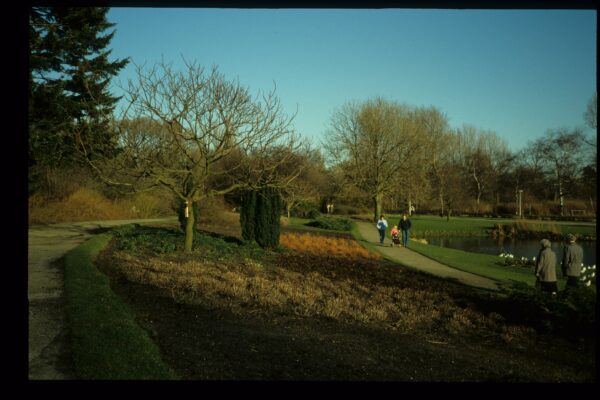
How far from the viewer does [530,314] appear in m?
7.37

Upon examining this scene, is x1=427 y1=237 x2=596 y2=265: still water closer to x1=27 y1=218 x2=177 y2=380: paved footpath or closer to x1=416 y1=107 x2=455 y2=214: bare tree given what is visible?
x1=416 y1=107 x2=455 y2=214: bare tree

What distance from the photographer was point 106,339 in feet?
17.8

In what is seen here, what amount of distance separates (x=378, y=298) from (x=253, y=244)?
8.14 metres

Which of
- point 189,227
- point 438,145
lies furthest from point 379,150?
point 189,227

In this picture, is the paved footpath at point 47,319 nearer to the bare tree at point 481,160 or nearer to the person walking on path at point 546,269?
the person walking on path at point 546,269

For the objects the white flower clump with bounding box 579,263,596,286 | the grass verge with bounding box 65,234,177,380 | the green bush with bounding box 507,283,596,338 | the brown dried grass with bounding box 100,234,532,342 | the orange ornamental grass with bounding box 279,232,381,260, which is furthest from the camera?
the orange ornamental grass with bounding box 279,232,381,260

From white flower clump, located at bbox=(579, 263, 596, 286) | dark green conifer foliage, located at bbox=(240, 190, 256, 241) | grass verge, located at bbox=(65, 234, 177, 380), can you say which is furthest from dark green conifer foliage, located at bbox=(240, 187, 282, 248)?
white flower clump, located at bbox=(579, 263, 596, 286)

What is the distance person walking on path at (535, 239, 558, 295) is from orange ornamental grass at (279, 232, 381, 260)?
7871 mm

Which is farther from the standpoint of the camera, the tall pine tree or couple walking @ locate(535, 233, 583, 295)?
the tall pine tree

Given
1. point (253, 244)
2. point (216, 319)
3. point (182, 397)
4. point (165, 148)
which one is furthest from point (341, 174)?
point (182, 397)

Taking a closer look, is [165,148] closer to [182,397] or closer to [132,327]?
[132,327]

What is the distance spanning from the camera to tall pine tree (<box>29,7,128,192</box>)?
19.8 meters

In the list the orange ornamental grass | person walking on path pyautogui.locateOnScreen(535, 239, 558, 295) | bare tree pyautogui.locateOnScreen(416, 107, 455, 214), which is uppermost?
bare tree pyautogui.locateOnScreen(416, 107, 455, 214)

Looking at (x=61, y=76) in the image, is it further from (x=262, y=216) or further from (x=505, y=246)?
(x=505, y=246)
